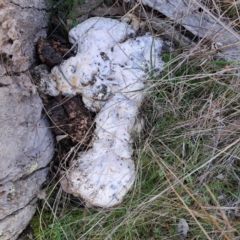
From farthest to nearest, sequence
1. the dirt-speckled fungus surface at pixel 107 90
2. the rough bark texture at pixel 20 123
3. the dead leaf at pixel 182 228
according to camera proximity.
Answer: the dead leaf at pixel 182 228 < the dirt-speckled fungus surface at pixel 107 90 < the rough bark texture at pixel 20 123

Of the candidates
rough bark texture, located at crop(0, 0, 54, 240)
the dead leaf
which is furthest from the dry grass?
rough bark texture, located at crop(0, 0, 54, 240)

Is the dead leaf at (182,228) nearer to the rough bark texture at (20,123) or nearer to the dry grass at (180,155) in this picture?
the dry grass at (180,155)

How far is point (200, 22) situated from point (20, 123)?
132cm

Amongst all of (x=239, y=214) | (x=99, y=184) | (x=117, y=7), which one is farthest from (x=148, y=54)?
(x=239, y=214)

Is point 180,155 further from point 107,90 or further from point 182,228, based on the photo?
point 107,90

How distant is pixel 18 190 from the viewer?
2154 millimetres

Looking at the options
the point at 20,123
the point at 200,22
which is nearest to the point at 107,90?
the point at 20,123

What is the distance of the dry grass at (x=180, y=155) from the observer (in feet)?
7.41

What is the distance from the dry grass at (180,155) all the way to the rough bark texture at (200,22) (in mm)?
73

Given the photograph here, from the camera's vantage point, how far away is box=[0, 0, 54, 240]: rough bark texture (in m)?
1.91

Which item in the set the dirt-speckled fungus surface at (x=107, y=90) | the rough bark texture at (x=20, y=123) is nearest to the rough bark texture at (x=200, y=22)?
the dirt-speckled fungus surface at (x=107, y=90)

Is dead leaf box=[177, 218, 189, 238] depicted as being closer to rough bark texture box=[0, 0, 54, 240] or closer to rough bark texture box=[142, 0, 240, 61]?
rough bark texture box=[0, 0, 54, 240]

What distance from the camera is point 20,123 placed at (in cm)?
203

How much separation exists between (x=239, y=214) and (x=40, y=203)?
134cm
